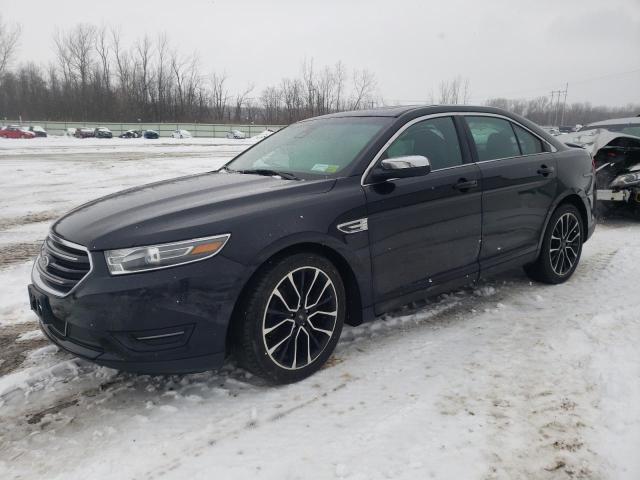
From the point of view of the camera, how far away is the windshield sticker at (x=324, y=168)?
3.32 metres

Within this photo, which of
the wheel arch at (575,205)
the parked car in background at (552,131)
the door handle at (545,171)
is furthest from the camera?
the parked car in background at (552,131)

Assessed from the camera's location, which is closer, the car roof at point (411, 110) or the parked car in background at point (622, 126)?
the car roof at point (411, 110)

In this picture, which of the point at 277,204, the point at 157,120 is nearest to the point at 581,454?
the point at 277,204

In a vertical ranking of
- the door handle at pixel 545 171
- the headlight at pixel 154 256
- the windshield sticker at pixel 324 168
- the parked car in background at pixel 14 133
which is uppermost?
the windshield sticker at pixel 324 168

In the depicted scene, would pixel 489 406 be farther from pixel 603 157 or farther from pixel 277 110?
pixel 277 110

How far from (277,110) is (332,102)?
31.0ft

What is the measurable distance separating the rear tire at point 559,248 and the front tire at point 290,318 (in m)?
2.44

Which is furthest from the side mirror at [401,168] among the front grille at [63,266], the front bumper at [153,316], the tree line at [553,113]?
the tree line at [553,113]

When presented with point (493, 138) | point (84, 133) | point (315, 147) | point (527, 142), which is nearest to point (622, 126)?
point (527, 142)

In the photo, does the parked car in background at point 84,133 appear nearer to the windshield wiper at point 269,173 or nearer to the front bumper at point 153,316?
the windshield wiper at point 269,173

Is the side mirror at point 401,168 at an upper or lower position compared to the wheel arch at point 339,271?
upper

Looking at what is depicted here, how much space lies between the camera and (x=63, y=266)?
276cm

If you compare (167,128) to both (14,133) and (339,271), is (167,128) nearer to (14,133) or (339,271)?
(14,133)

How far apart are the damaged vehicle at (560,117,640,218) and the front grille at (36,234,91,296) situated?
7041 millimetres
